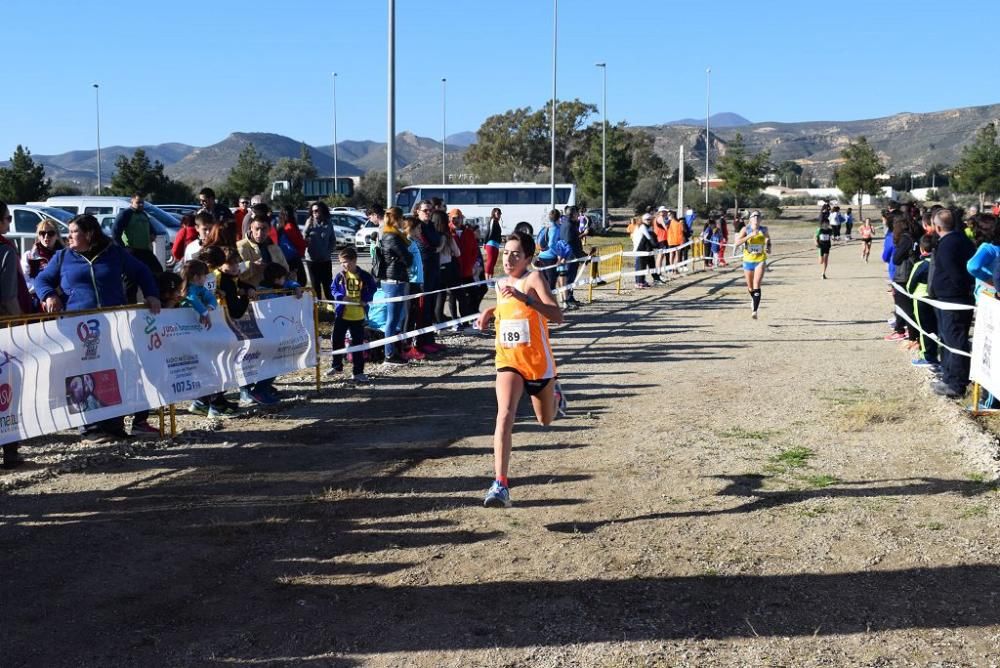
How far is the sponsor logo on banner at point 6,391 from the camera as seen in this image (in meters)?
7.41

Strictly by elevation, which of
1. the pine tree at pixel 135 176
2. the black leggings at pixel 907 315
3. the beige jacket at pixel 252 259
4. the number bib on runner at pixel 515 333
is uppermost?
the pine tree at pixel 135 176

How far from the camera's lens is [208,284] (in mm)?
10641

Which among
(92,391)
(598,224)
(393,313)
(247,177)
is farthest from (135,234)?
(247,177)

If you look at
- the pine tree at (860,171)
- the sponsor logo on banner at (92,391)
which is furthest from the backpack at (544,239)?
the pine tree at (860,171)

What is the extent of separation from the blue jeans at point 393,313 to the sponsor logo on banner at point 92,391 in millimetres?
5075

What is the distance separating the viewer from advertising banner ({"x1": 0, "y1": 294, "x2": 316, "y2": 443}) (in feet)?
25.0

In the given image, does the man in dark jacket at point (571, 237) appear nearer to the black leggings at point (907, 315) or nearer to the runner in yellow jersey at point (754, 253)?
the runner in yellow jersey at point (754, 253)

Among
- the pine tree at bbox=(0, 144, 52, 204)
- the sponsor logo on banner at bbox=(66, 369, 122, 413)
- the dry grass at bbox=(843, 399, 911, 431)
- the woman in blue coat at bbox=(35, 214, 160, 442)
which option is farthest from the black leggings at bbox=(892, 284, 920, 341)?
the pine tree at bbox=(0, 144, 52, 204)

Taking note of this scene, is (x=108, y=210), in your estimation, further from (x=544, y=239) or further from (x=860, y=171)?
(x=860, y=171)

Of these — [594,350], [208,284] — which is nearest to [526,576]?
[208,284]

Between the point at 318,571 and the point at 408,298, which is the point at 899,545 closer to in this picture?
the point at 318,571

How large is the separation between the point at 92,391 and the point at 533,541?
408cm

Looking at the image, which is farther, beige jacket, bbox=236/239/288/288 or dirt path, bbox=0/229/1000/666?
beige jacket, bbox=236/239/288/288

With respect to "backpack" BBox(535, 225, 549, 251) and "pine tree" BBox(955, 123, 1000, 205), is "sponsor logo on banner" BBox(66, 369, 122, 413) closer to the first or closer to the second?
"backpack" BBox(535, 225, 549, 251)
